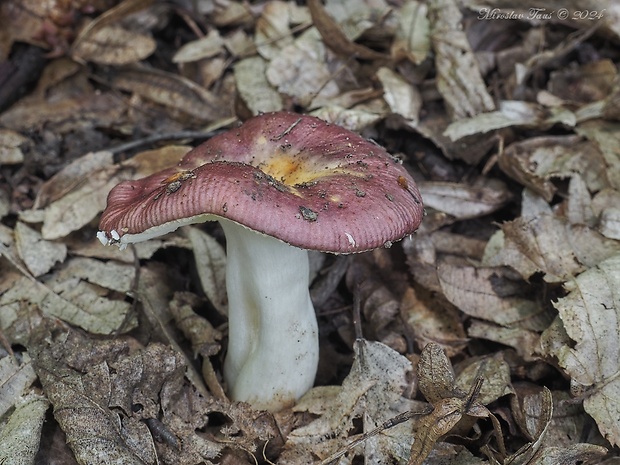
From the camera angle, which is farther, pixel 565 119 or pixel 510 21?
pixel 510 21

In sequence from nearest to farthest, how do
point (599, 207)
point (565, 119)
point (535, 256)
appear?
point (535, 256)
point (599, 207)
point (565, 119)

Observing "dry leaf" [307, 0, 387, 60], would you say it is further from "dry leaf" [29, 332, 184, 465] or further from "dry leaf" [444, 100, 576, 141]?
"dry leaf" [29, 332, 184, 465]

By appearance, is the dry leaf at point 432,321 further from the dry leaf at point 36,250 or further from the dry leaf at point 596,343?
the dry leaf at point 36,250

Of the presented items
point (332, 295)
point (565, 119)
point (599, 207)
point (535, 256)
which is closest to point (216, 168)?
point (332, 295)

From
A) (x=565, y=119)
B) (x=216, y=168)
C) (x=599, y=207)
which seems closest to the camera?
(x=216, y=168)

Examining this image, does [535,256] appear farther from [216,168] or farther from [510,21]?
[510,21]

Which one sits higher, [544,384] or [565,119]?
[565,119]

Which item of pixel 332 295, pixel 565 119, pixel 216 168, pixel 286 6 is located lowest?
pixel 332 295
